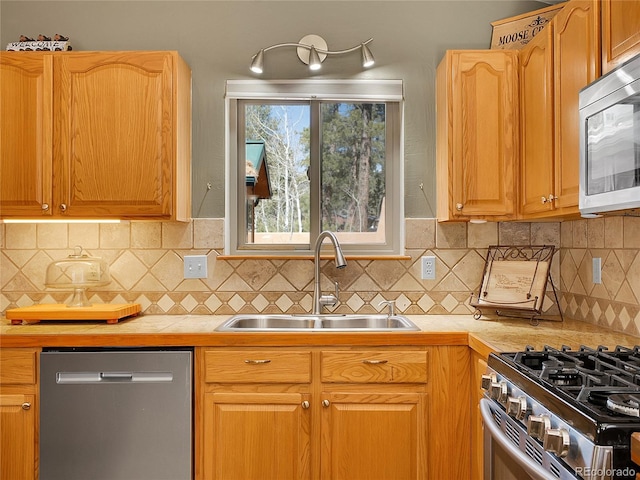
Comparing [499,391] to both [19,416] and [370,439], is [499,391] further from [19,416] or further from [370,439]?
[19,416]

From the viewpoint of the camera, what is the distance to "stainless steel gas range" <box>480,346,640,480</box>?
960mm

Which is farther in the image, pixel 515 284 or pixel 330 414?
pixel 515 284

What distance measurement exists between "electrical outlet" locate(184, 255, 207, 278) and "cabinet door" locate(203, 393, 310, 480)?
0.82 m

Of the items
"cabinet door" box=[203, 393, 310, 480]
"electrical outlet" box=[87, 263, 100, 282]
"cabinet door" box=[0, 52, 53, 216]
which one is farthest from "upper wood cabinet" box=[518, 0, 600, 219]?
"cabinet door" box=[0, 52, 53, 216]

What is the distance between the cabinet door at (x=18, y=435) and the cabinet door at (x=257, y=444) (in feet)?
2.34

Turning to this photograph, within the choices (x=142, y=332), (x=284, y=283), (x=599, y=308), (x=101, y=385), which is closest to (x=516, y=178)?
(x=599, y=308)

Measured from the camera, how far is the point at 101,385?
6.56 feet

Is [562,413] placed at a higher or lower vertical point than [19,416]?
higher

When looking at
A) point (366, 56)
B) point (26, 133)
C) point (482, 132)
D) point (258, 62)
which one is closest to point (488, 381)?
point (482, 132)

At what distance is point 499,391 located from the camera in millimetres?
1416

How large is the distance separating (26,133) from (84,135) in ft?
0.90

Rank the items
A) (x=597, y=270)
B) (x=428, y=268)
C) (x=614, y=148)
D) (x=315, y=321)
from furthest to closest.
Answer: (x=428, y=268) → (x=315, y=321) → (x=597, y=270) → (x=614, y=148)

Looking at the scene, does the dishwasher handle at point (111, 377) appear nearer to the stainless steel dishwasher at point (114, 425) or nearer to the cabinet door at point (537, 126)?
the stainless steel dishwasher at point (114, 425)

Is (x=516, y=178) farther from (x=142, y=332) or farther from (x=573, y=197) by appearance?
(x=142, y=332)
